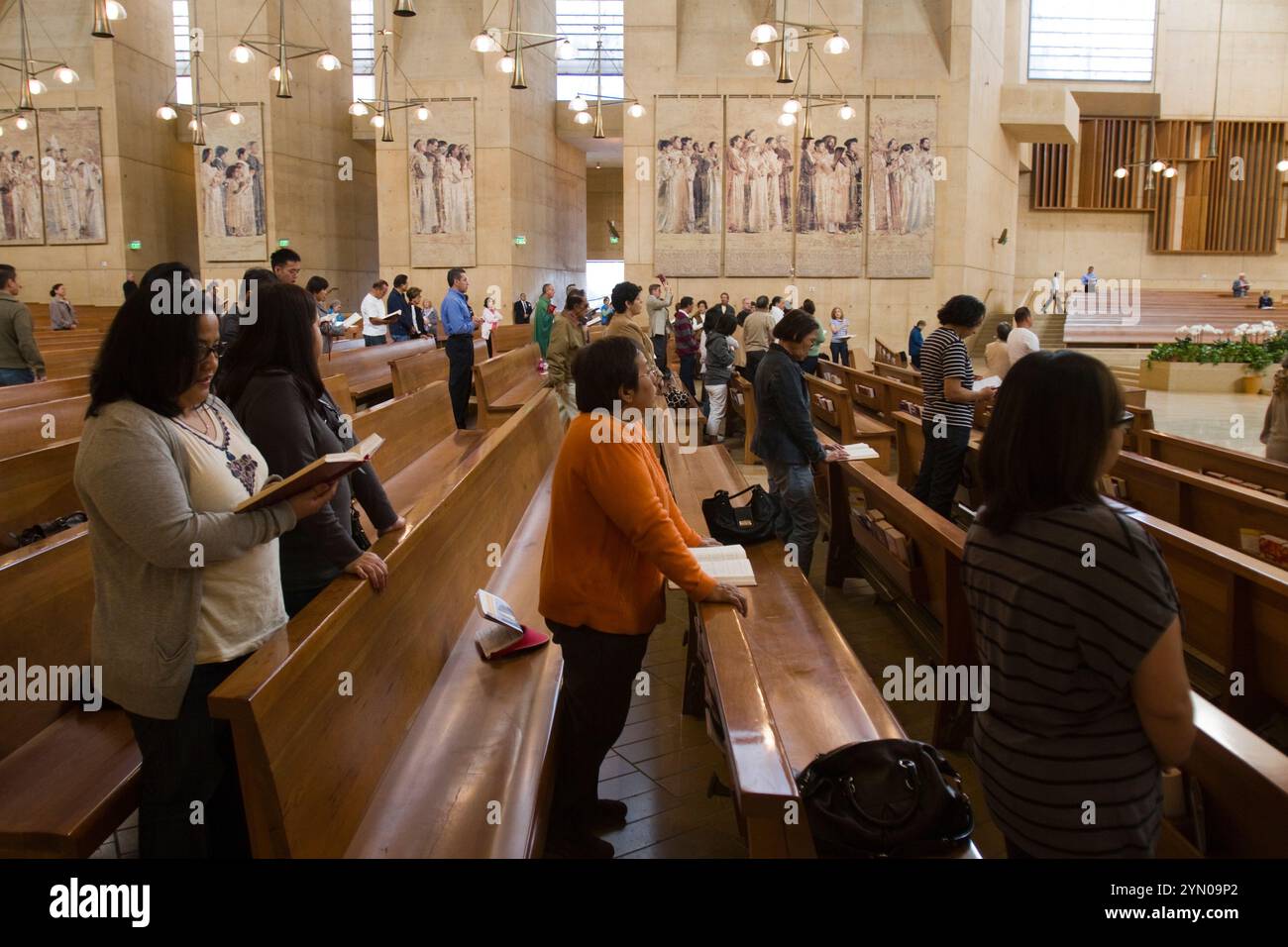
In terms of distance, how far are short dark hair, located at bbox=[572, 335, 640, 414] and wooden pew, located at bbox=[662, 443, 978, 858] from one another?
0.66m

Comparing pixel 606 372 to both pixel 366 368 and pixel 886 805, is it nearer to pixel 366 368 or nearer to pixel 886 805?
pixel 886 805

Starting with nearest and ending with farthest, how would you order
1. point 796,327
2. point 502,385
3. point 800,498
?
1. point 796,327
2. point 800,498
3. point 502,385

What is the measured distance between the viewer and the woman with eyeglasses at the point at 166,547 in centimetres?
185

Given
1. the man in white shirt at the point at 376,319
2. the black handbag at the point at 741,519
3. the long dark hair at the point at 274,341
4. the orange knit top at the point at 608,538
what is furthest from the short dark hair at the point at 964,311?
the man in white shirt at the point at 376,319

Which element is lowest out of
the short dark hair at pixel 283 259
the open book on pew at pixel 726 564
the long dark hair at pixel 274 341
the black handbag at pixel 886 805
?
the black handbag at pixel 886 805

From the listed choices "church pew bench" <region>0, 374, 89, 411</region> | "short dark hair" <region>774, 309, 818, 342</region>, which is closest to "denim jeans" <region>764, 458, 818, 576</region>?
"short dark hair" <region>774, 309, 818, 342</region>

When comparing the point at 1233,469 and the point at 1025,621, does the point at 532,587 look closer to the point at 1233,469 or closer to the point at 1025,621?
the point at 1025,621

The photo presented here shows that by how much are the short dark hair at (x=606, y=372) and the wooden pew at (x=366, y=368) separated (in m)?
5.65

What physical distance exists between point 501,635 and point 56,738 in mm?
1372

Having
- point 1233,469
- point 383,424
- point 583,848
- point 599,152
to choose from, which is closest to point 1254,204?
point 599,152

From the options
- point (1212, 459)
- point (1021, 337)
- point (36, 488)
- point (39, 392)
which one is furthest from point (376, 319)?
point (1212, 459)

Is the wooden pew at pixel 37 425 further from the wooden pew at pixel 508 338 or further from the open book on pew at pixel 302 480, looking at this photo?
the wooden pew at pixel 508 338

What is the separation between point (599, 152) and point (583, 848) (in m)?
22.2

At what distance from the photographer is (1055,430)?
155 cm
